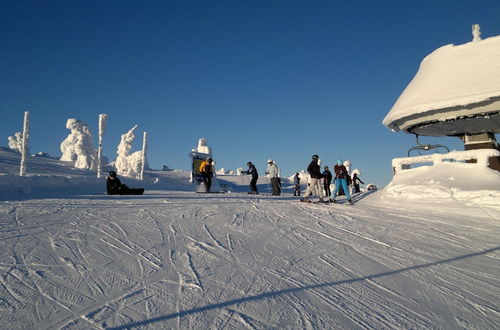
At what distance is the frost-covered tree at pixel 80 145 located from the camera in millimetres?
48156

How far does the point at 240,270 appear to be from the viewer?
177 inches

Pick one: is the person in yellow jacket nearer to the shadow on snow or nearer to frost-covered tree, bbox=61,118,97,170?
the shadow on snow

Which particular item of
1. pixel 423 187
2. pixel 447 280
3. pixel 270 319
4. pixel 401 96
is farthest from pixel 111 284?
pixel 401 96

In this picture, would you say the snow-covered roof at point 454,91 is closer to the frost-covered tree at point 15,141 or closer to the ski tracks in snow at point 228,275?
the ski tracks in snow at point 228,275

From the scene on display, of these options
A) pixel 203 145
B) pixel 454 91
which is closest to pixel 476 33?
pixel 454 91

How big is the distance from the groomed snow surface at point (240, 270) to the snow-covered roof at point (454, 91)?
548 cm

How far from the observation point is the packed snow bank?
1024cm

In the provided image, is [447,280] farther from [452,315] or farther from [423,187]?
[423,187]

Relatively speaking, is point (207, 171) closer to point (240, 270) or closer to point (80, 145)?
point (240, 270)

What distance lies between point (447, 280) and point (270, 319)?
120 inches

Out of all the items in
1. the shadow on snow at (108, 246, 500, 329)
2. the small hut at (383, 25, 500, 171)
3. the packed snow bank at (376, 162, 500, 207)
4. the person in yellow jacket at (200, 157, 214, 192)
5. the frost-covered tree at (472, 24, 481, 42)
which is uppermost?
the frost-covered tree at (472, 24, 481, 42)

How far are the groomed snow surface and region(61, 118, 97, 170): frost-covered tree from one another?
44337mm

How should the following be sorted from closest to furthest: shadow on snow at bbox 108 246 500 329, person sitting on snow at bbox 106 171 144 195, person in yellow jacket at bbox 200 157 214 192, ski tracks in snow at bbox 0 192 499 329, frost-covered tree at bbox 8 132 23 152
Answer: shadow on snow at bbox 108 246 500 329, ski tracks in snow at bbox 0 192 499 329, person sitting on snow at bbox 106 171 144 195, person in yellow jacket at bbox 200 157 214 192, frost-covered tree at bbox 8 132 23 152

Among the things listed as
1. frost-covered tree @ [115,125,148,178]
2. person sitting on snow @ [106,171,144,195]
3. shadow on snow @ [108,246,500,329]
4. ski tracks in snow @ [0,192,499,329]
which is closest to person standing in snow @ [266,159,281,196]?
person sitting on snow @ [106,171,144,195]
